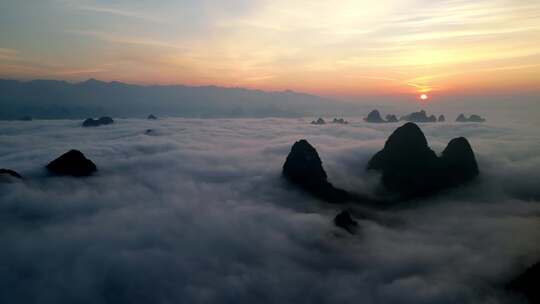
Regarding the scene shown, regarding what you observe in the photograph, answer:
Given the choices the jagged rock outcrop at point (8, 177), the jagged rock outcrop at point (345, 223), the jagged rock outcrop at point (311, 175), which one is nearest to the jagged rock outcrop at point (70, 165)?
the jagged rock outcrop at point (8, 177)

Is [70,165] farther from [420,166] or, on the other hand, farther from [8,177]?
[420,166]

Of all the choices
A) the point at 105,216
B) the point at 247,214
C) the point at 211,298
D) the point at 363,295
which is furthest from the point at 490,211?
the point at 105,216

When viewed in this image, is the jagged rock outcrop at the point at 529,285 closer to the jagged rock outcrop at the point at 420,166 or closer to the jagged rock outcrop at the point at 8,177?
the jagged rock outcrop at the point at 420,166

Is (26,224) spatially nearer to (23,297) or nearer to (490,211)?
(23,297)

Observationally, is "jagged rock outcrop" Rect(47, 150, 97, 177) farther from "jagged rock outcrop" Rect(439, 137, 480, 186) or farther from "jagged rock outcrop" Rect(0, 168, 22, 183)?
"jagged rock outcrop" Rect(439, 137, 480, 186)

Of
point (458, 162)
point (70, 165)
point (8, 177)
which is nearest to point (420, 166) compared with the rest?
point (458, 162)

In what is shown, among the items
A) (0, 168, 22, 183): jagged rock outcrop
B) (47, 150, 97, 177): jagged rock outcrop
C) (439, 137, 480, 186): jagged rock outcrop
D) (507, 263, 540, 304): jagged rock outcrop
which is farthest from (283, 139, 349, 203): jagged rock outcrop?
(0, 168, 22, 183): jagged rock outcrop
